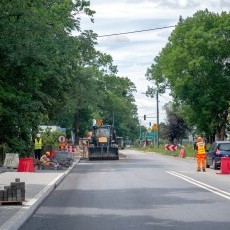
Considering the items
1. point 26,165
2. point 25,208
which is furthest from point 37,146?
point 25,208

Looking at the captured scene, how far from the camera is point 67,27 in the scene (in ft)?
130

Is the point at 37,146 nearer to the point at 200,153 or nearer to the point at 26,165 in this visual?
the point at 26,165

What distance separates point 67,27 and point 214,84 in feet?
99.1

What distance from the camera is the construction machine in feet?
186

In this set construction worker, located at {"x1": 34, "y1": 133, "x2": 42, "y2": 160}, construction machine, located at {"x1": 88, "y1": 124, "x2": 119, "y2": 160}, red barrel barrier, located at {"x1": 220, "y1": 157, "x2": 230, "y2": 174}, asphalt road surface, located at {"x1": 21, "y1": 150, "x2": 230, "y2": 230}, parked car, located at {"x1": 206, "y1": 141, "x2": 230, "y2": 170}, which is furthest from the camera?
construction machine, located at {"x1": 88, "y1": 124, "x2": 119, "y2": 160}

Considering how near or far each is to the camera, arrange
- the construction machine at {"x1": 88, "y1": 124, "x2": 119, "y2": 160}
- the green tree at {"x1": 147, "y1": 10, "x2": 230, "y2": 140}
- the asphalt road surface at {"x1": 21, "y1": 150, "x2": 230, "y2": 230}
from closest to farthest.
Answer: the asphalt road surface at {"x1": 21, "y1": 150, "x2": 230, "y2": 230} → the construction machine at {"x1": 88, "y1": 124, "x2": 119, "y2": 160} → the green tree at {"x1": 147, "y1": 10, "x2": 230, "y2": 140}

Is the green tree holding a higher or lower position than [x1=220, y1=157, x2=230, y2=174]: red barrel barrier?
higher

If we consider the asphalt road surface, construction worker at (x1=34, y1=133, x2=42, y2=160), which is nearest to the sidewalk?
the asphalt road surface

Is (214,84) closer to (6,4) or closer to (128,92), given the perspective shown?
(6,4)

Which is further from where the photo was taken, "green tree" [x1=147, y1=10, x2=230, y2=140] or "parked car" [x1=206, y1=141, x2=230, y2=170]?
"green tree" [x1=147, y1=10, x2=230, y2=140]

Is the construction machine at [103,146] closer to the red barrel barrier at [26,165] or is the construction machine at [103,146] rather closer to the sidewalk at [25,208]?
the red barrel barrier at [26,165]

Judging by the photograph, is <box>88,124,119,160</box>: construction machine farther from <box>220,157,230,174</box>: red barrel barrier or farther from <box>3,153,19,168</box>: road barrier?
<box>220,157,230,174</box>: red barrel barrier

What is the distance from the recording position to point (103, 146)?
56719 mm

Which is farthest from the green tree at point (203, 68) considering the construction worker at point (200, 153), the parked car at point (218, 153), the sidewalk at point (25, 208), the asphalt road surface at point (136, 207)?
the sidewalk at point (25, 208)
